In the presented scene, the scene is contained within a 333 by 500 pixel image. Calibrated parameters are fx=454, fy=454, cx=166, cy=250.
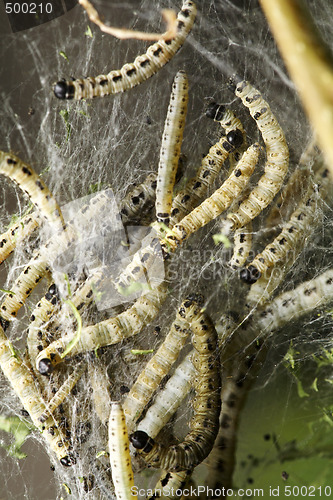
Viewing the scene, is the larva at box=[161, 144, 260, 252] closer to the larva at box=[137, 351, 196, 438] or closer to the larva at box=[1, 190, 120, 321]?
the larva at box=[1, 190, 120, 321]

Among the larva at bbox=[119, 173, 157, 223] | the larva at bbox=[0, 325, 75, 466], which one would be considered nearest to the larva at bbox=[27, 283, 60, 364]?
the larva at bbox=[0, 325, 75, 466]

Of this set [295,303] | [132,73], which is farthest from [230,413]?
[132,73]

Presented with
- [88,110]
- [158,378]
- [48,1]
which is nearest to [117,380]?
[158,378]

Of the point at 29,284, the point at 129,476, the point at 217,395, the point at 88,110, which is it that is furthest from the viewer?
the point at 88,110

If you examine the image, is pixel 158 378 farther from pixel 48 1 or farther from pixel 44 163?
pixel 48 1

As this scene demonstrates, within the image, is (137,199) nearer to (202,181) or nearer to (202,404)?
(202,181)
